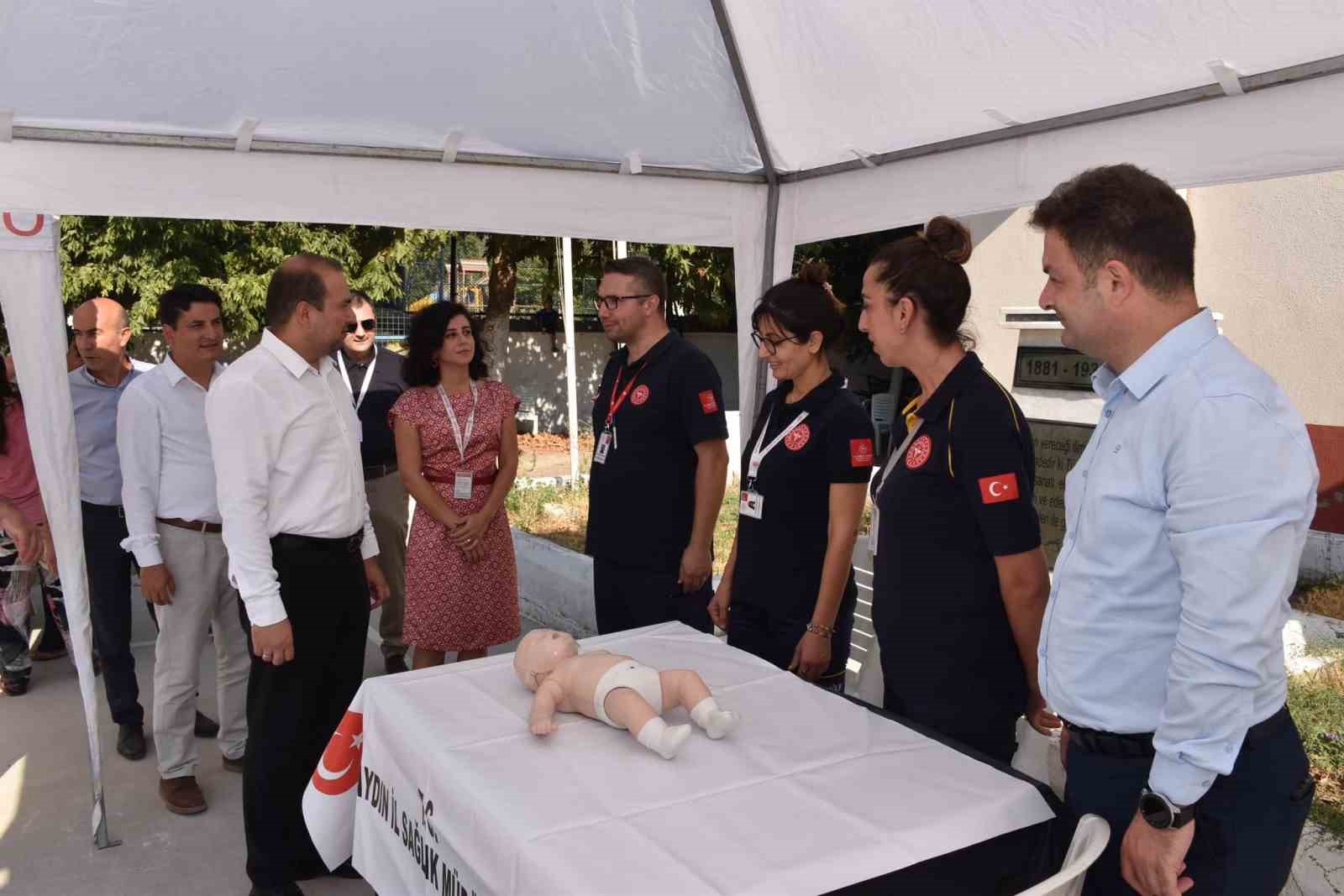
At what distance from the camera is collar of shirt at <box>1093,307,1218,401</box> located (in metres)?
1.37

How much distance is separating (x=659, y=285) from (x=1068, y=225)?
190cm

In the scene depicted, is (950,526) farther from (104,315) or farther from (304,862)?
(104,315)

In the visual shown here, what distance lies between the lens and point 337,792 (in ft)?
7.06

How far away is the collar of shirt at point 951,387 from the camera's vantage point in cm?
196

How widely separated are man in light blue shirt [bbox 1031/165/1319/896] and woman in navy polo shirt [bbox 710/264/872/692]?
97 centimetres

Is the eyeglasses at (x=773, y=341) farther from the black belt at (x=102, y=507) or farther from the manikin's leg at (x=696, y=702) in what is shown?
the black belt at (x=102, y=507)

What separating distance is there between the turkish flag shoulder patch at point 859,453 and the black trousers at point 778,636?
434 mm

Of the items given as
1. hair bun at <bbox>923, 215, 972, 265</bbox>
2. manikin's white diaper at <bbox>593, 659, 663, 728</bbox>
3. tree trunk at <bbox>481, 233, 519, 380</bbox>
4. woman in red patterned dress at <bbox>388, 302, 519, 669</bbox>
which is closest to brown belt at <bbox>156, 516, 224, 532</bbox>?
woman in red patterned dress at <bbox>388, 302, 519, 669</bbox>

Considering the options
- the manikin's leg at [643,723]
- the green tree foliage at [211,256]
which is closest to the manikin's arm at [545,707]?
the manikin's leg at [643,723]

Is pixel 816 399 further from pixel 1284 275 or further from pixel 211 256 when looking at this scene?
pixel 211 256

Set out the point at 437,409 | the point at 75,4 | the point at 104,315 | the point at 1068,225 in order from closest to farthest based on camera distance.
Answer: the point at 1068,225 → the point at 75,4 → the point at 437,409 → the point at 104,315

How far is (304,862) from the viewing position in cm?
291

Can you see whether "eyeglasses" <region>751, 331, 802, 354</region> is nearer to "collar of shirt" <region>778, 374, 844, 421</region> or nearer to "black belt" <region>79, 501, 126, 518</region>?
"collar of shirt" <region>778, 374, 844, 421</region>

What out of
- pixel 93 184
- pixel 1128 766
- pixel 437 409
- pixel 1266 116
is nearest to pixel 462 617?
pixel 437 409
